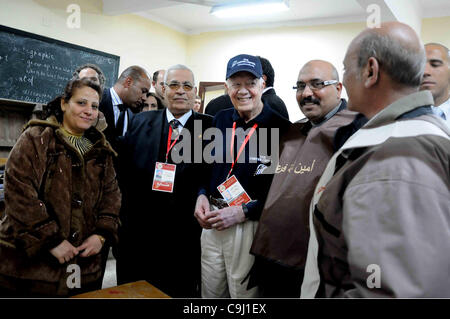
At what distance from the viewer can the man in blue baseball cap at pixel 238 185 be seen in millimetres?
1491

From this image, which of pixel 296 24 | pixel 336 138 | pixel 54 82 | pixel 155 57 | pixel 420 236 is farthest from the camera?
pixel 155 57

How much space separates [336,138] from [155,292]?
2.94ft

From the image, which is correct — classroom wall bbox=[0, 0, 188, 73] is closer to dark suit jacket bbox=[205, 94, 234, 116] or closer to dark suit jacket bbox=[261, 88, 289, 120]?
dark suit jacket bbox=[205, 94, 234, 116]

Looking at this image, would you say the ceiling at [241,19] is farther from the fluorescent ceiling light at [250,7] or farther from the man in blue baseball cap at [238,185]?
the man in blue baseball cap at [238,185]

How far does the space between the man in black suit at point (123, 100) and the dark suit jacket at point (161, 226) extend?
48 centimetres

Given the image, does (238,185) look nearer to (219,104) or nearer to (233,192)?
(233,192)

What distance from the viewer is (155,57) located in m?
5.57

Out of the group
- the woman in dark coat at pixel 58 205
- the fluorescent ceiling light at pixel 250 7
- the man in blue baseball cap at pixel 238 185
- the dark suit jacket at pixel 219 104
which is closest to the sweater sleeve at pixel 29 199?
the woman in dark coat at pixel 58 205

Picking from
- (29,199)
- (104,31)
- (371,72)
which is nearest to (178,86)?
(29,199)

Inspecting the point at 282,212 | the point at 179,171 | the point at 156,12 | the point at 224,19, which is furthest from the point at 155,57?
the point at 282,212

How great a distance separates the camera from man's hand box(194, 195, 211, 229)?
1548mm

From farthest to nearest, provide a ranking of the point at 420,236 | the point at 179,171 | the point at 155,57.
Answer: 1. the point at 155,57
2. the point at 179,171
3. the point at 420,236
